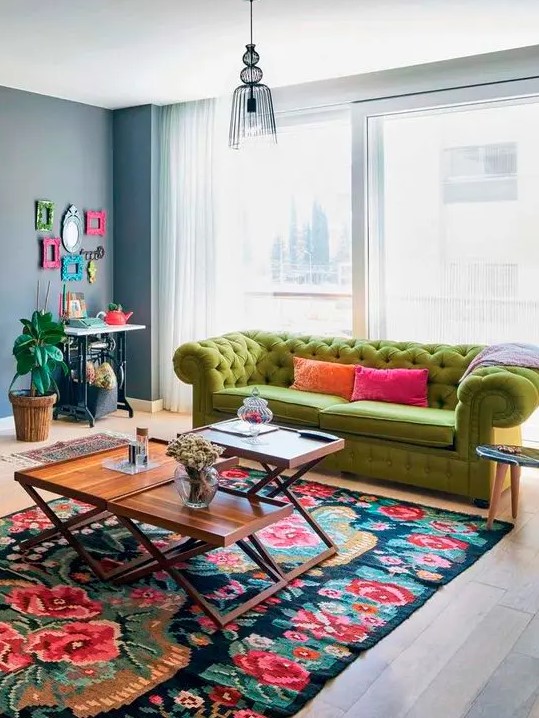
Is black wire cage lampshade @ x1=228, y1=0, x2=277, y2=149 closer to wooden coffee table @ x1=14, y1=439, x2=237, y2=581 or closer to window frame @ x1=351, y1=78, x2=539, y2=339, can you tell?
wooden coffee table @ x1=14, y1=439, x2=237, y2=581

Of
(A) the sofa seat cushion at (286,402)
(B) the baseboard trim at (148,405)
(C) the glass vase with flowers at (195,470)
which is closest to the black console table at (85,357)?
(B) the baseboard trim at (148,405)

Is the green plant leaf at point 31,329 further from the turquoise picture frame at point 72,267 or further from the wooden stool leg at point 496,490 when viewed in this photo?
the wooden stool leg at point 496,490

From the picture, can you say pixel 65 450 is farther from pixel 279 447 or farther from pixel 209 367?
pixel 279 447

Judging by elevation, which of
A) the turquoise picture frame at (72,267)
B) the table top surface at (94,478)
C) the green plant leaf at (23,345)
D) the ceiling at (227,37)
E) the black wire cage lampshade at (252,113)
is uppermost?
the ceiling at (227,37)

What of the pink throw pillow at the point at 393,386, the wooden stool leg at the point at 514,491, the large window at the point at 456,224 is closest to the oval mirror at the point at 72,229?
the large window at the point at 456,224

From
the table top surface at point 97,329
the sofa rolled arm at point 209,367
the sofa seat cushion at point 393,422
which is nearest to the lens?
the sofa seat cushion at point 393,422

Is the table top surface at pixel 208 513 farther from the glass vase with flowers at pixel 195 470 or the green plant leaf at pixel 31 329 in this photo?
the green plant leaf at pixel 31 329

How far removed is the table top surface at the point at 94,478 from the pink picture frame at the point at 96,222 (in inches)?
138

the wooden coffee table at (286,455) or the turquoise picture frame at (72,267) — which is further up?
the turquoise picture frame at (72,267)

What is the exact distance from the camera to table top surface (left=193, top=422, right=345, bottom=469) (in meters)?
3.36

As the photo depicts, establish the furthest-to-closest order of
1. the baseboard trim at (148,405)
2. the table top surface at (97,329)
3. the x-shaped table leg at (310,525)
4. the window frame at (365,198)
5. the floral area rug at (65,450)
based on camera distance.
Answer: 1. the baseboard trim at (148,405)
2. the table top surface at (97,329)
3. the window frame at (365,198)
4. the floral area rug at (65,450)
5. the x-shaped table leg at (310,525)

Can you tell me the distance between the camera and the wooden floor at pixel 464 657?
7.47 ft

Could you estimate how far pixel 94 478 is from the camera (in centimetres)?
329

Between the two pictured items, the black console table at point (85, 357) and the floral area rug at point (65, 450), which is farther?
the black console table at point (85, 357)
